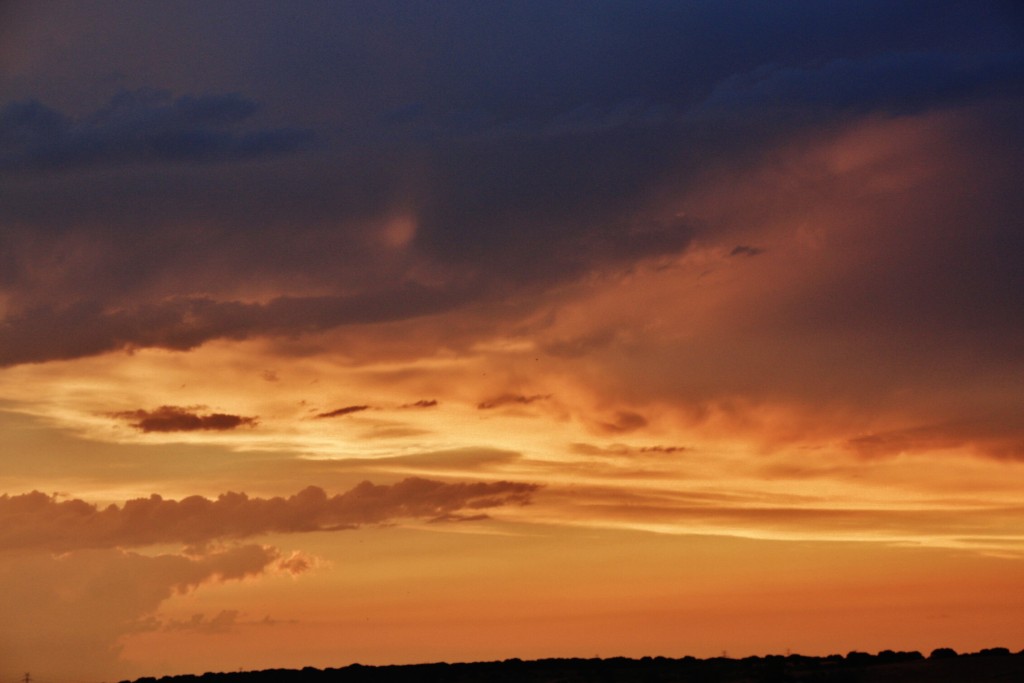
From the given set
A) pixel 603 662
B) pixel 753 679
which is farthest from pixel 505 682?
pixel 753 679

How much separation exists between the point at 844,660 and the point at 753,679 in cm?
1193

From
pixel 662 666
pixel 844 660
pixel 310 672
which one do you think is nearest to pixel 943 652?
pixel 844 660

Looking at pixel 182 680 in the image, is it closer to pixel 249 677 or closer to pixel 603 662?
pixel 249 677

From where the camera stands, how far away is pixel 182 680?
495 feet

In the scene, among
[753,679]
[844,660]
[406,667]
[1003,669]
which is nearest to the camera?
[1003,669]

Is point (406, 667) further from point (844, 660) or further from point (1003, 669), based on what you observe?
point (1003, 669)

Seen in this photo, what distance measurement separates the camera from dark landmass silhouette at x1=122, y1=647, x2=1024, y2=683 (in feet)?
353

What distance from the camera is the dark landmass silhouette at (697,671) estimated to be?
353ft

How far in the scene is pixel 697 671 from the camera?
12175 cm

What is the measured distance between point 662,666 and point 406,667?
29068 millimetres

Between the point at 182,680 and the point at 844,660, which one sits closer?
the point at 844,660

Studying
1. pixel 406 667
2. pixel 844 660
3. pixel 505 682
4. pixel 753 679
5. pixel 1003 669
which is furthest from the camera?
pixel 406 667

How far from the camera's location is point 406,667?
143 m

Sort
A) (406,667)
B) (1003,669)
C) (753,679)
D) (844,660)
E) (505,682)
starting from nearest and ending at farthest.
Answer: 1. (1003,669)
2. (753,679)
3. (844,660)
4. (505,682)
5. (406,667)
